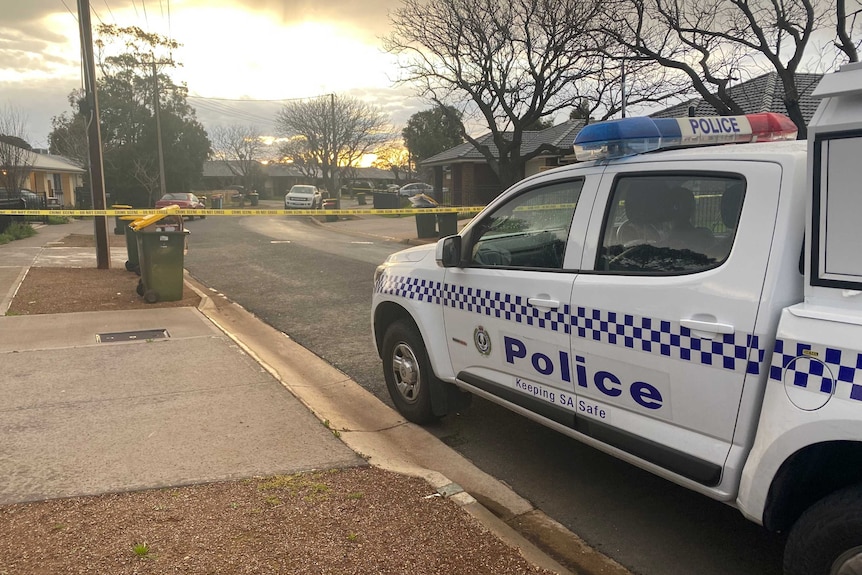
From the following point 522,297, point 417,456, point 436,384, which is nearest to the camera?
point 522,297

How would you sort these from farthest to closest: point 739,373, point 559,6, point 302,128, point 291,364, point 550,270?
point 302,128
point 559,6
point 291,364
point 550,270
point 739,373

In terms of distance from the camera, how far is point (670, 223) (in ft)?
10.2

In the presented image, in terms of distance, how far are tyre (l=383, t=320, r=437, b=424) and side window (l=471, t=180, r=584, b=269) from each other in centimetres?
87

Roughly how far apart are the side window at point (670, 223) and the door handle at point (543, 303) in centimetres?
29

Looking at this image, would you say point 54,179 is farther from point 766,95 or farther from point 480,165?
point 766,95

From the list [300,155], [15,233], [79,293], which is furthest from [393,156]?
[79,293]

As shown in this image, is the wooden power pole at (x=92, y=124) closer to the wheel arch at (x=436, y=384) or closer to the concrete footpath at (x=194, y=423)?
the concrete footpath at (x=194, y=423)

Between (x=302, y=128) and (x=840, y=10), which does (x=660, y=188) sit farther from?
(x=302, y=128)

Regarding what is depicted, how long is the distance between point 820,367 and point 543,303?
1410 mm

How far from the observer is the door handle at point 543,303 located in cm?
338

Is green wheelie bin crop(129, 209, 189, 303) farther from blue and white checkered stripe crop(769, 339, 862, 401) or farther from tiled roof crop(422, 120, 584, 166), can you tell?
tiled roof crop(422, 120, 584, 166)

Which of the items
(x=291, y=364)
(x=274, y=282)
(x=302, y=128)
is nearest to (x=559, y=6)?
(x=274, y=282)

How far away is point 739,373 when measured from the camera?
256cm

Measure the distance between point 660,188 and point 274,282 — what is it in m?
9.44
